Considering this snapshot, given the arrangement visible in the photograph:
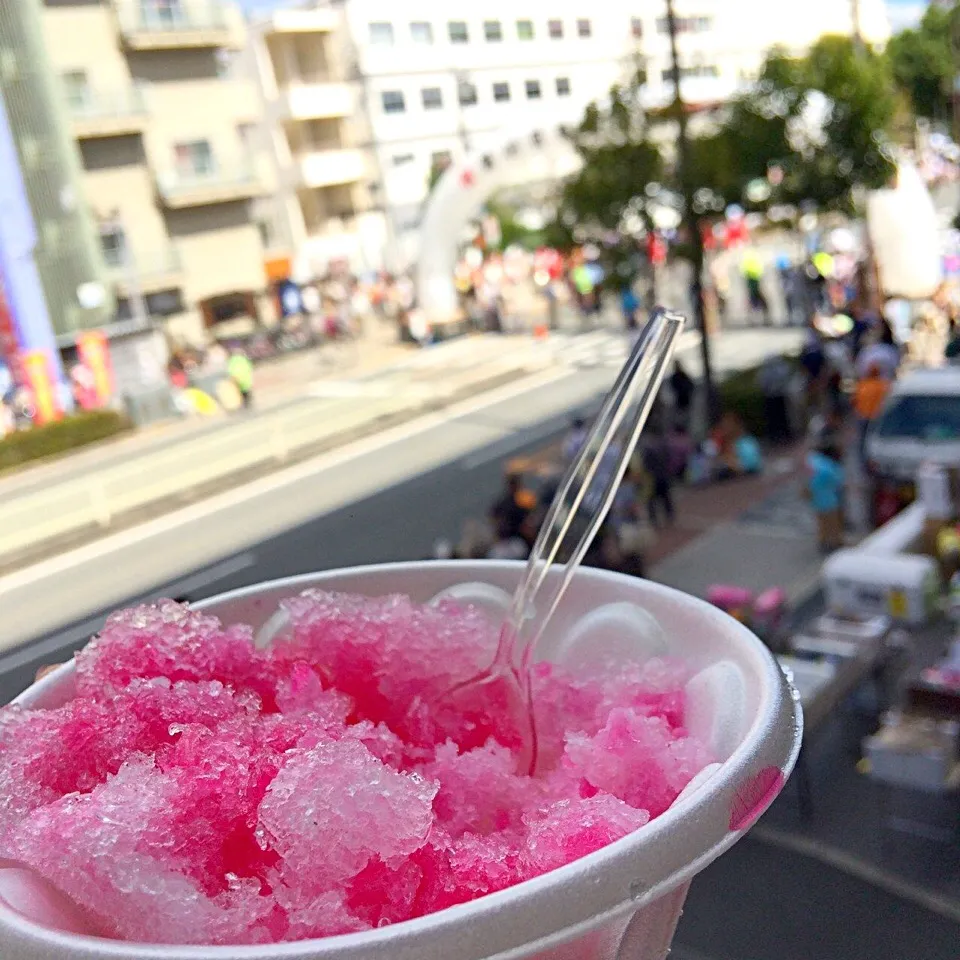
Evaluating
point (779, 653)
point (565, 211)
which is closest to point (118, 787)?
point (779, 653)

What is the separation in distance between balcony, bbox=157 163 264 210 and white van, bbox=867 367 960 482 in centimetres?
466

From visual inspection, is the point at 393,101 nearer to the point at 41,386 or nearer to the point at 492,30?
the point at 492,30

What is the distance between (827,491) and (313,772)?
6.76 meters

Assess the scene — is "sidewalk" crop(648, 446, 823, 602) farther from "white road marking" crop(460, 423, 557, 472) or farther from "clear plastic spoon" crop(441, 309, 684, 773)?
"clear plastic spoon" crop(441, 309, 684, 773)

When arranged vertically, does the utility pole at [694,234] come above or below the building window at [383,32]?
below

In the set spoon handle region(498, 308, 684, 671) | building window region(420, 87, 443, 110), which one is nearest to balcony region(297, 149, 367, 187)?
building window region(420, 87, 443, 110)

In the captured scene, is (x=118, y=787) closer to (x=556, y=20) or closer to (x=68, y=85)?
(x=68, y=85)

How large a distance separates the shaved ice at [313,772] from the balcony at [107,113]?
4737 mm

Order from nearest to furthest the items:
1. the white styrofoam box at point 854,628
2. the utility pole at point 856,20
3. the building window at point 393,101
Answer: the white styrofoam box at point 854,628
the building window at point 393,101
the utility pole at point 856,20

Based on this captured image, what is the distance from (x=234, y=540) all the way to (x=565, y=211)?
21.4 feet

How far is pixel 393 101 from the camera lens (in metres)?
9.74

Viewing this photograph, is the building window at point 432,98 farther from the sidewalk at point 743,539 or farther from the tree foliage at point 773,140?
the sidewalk at point 743,539

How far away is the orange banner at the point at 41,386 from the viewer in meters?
4.46

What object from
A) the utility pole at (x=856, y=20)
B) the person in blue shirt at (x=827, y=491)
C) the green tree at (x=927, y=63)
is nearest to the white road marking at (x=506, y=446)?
the person in blue shirt at (x=827, y=491)
